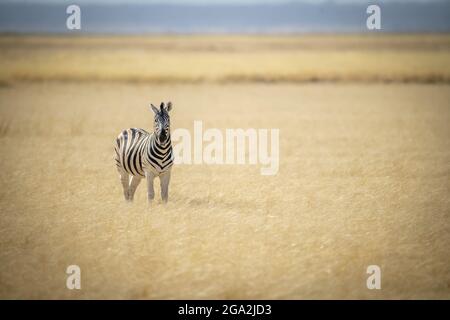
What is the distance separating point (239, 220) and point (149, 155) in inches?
61.7

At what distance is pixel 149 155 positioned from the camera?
7887 mm

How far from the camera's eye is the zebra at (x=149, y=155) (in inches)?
307

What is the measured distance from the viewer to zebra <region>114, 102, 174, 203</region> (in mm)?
7789

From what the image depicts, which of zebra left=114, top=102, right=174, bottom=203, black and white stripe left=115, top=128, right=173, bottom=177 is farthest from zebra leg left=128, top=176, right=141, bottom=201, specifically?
black and white stripe left=115, top=128, right=173, bottom=177

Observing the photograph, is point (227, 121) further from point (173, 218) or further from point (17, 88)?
point (17, 88)

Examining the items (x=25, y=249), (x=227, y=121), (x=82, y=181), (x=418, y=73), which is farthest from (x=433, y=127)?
(x=418, y=73)

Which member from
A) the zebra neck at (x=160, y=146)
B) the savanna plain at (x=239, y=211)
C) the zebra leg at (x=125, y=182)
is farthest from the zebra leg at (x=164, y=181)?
the zebra leg at (x=125, y=182)

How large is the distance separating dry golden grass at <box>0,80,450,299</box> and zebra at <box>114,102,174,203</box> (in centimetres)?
34

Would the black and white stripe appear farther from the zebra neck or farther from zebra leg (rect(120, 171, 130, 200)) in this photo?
zebra leg (rect(120, 171, 130, 200))

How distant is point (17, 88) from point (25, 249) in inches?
815

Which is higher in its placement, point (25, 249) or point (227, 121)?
point (227, 121)

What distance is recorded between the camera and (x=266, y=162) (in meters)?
11.9

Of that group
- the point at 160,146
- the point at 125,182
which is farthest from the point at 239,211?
the point at 125,182

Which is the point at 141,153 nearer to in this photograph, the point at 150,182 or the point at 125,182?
the point at 150,182
